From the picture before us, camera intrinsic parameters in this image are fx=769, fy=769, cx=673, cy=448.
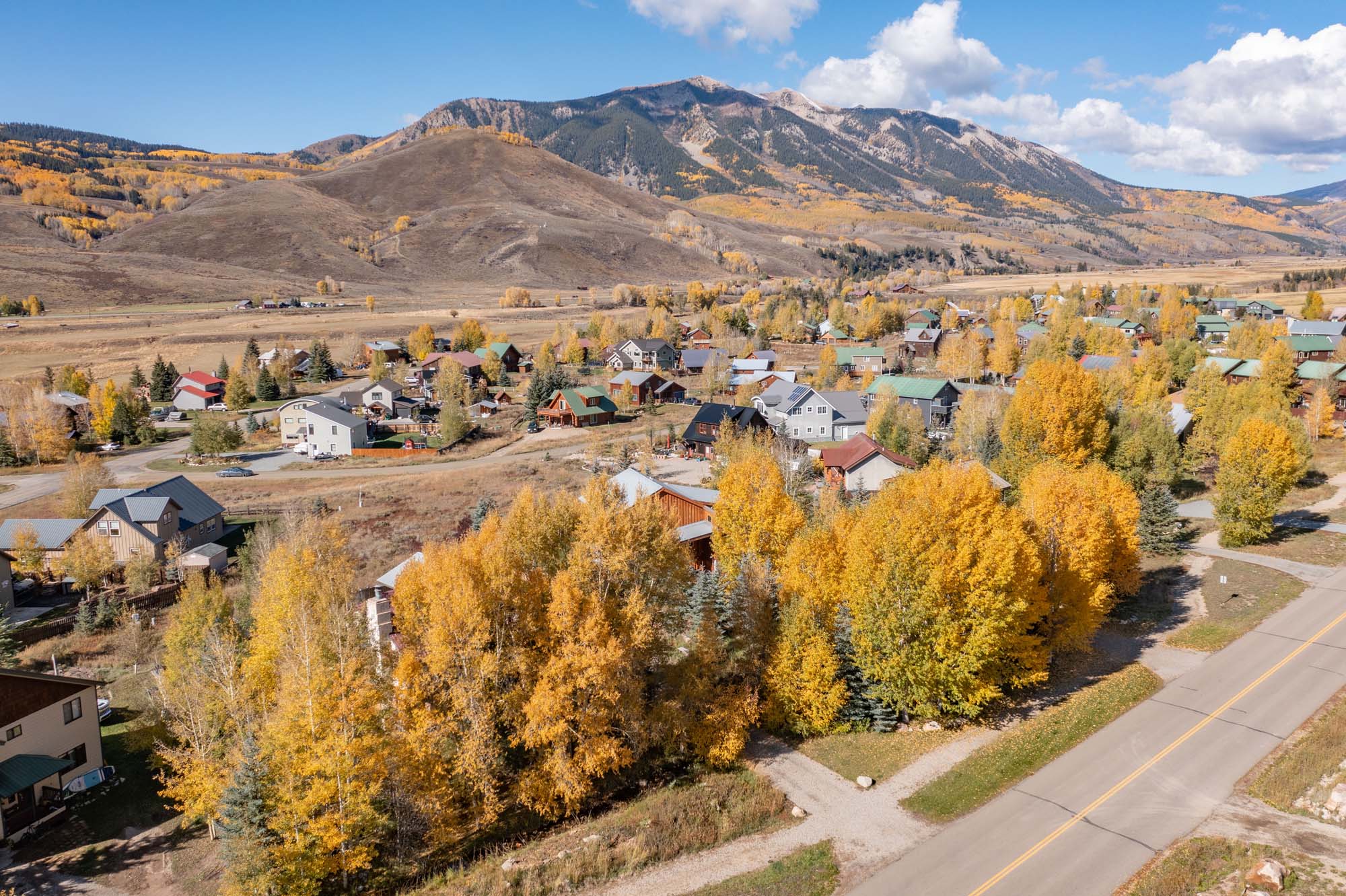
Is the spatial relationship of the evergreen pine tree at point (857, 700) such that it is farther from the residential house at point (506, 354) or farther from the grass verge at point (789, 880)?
the residential house at point (506, 354)

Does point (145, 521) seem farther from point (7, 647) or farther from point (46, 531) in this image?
point (7, 647)

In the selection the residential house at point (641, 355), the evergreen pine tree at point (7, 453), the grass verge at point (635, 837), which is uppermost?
the residential house at point (641, 355)

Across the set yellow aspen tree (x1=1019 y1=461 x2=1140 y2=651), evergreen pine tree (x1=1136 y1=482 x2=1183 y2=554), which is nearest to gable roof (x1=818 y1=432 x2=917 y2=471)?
evergreen pine tree (x1=1136 y1=482 x2=1183 y2=554)

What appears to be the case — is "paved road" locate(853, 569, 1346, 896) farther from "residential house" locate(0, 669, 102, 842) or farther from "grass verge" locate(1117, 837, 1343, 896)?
"residential house" locate(0, 669, 102, 842)

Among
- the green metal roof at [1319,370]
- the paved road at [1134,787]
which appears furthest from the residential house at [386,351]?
the green metal roof at [1319,370]

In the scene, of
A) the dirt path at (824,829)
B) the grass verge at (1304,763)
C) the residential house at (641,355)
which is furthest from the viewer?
the residential house at (641,355)

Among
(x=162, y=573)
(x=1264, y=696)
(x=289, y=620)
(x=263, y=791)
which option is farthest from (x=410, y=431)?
(x=1264, y=696)

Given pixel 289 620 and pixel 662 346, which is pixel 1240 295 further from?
pixel 289 620
